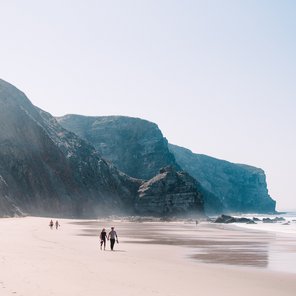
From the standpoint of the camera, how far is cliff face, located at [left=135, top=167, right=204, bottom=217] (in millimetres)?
140625

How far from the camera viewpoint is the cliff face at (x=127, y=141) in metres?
186

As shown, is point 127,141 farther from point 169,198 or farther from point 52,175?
point 52,175

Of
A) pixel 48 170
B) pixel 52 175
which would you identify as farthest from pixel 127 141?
pixel 48 170

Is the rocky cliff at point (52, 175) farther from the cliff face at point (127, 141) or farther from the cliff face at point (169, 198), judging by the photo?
the cliff face at point (127, 141)

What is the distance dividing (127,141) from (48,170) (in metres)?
72.5

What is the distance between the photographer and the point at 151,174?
183875 millimetres

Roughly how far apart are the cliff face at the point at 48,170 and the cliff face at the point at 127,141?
3541cm

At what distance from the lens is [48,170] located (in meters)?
121

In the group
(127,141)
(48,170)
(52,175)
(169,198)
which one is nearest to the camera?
(48,170)

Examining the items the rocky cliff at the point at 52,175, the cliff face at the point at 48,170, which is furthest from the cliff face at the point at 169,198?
the cliff face at the point at 48,170

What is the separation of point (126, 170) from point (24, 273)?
17029cm

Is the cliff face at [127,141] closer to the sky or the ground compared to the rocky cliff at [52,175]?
closer to the sky

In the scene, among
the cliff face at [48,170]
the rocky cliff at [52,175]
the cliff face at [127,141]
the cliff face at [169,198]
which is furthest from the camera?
the cliff face at [127,141]

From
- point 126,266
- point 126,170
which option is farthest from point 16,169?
point 126,266
